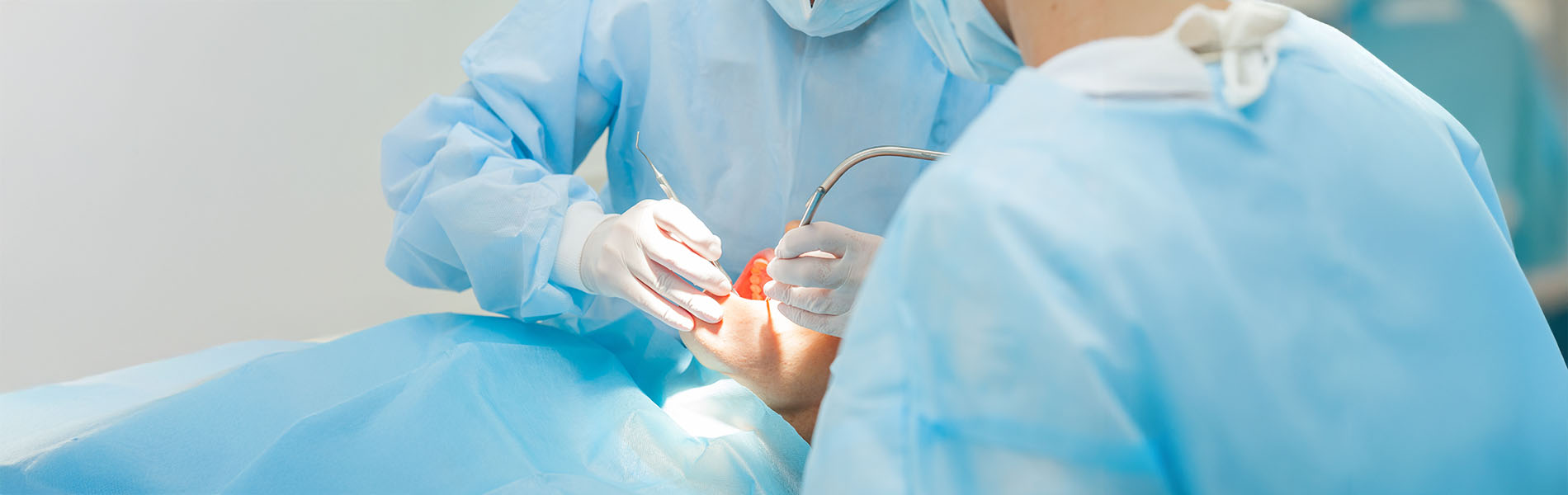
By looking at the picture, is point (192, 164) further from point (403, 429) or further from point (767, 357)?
point (767, 357)

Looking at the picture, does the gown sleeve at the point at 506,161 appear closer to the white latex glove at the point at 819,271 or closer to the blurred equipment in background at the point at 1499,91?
the white latex glove at the point at 819,271

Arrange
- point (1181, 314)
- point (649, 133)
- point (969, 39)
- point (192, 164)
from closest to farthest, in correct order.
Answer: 1. point (1181, 314)
2. point (969, 39)
3. point (649, 133)
4. point (192, 164)

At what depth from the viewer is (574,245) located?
123 centimetres

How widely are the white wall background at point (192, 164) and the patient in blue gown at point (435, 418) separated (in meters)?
0.56

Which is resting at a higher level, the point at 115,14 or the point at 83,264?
the point at 115,14

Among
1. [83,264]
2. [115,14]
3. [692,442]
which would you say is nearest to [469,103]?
[692,442]

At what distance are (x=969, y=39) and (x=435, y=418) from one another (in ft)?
2.10

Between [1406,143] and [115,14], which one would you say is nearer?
[1406,143]

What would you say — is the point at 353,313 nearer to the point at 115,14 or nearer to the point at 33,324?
the point at 33,324

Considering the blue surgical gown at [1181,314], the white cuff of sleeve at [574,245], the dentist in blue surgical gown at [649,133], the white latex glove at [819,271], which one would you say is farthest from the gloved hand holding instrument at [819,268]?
the blue surgical gown at [1181,314]

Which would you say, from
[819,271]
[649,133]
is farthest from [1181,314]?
[649,133]

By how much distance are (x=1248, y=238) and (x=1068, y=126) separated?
108mm

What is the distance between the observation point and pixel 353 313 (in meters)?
2.09

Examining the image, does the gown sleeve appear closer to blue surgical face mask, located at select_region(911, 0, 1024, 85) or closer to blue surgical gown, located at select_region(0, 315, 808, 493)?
blue surgical gown, located at select_region(0, 315, 808, 493)
